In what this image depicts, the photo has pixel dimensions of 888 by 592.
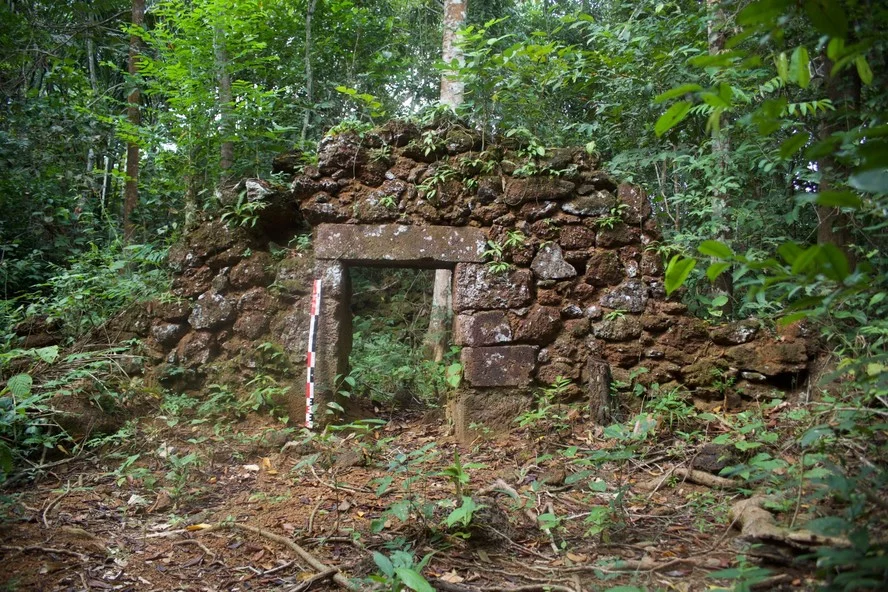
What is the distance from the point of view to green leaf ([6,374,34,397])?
13.4 ft

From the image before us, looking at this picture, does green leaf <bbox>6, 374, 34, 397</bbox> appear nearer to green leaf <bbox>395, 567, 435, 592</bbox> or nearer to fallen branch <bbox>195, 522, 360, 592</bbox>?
fallen branch <bbox>195, 522, 360, 592</bbox>

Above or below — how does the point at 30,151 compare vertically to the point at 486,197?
above

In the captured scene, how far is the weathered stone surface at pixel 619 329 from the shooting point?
15.4 feet

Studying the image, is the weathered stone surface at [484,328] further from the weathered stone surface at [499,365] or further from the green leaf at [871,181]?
the green leaf at [871,181]

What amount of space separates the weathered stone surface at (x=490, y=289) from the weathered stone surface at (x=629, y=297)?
25.9 inches

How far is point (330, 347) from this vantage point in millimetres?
4891

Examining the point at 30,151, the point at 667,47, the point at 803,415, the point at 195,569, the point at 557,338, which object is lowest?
the point at 195,569

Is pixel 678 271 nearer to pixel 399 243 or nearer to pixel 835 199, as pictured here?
pixel 835 199

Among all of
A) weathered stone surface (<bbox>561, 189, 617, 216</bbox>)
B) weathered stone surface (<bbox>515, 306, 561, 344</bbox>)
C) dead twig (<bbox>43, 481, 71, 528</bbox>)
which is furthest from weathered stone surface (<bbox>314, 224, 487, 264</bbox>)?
dead twig (<bbox>43, 481, 71, 528</bbox>)

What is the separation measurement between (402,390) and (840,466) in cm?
405

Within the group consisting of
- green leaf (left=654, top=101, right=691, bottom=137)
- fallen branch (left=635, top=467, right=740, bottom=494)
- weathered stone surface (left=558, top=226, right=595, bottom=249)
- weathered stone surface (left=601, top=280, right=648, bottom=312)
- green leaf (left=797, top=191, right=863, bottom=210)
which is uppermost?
green leaf (left=654, top=101, right=691, bottom=137)

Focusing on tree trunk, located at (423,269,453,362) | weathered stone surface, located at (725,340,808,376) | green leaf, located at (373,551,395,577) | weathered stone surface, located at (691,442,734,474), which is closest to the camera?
green leaf, located at (373,551,395,577)

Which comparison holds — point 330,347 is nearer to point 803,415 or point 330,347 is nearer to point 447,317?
point 447,317

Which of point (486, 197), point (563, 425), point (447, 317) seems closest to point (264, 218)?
point (486, 197)
